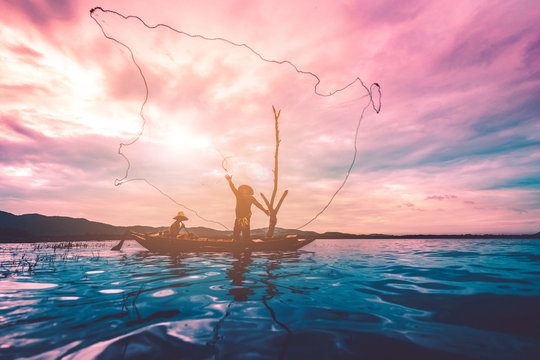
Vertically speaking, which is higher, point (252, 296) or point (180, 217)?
point (180, 217)

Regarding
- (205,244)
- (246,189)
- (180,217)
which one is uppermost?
(246,189)

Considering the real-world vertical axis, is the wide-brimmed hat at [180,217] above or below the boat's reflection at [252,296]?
above

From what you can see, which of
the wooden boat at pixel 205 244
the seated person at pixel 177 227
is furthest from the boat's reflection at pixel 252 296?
the seated person at pixel 177 227

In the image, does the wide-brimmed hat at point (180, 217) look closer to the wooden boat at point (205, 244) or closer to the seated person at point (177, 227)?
the seated person at point (177, 227)

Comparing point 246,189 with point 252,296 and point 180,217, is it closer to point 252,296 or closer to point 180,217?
point 180,217

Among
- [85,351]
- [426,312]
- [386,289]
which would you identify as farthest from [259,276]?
[85,351]

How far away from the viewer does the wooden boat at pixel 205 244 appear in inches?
672

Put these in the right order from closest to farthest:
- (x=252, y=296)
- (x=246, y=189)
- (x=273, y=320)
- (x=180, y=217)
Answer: (x=273, y=320) → (x=252, y=296) → (x=246, y=189) → (x=180, y=217)

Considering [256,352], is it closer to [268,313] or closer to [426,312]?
[268,313]

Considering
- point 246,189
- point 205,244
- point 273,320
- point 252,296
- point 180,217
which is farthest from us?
point 180,217

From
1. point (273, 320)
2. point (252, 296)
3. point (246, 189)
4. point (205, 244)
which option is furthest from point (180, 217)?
point (273, 320)

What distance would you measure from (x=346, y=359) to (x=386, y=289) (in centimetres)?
434

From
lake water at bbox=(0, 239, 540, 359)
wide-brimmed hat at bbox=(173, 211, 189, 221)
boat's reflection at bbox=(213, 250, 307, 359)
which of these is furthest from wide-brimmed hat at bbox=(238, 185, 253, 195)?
lake water at bbox=(0, 239, 540, 359)

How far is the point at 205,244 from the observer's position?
677 inches
